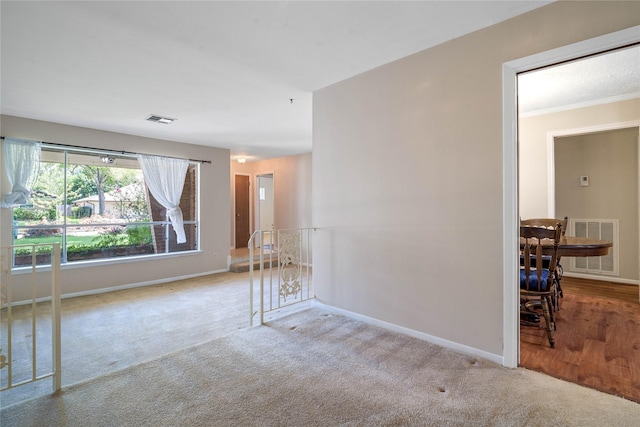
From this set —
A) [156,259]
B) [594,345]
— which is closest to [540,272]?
[594,345]

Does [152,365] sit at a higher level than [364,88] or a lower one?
lower

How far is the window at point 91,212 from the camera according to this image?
399 centimetres

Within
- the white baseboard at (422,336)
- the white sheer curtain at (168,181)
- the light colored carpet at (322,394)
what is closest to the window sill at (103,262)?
the white sheer curtain at (168,181)

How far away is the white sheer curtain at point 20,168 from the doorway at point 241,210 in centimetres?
406

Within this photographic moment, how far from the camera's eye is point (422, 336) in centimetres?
246

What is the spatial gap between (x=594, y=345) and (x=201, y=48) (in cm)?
384

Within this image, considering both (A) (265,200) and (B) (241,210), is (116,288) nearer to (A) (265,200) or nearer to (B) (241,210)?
(B) (241,210)

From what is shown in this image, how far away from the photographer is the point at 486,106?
2117 mm

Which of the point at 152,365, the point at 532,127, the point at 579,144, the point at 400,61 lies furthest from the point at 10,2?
the point at 579,144

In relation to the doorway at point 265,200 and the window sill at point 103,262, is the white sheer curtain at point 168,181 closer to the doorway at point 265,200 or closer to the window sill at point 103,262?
the window sill at point 103,262

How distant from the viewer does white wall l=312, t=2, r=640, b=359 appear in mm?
2064

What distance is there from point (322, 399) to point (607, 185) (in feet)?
16.9

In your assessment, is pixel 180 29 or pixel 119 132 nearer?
pixel 180 29

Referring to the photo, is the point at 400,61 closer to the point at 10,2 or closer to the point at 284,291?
the point at 284,291
